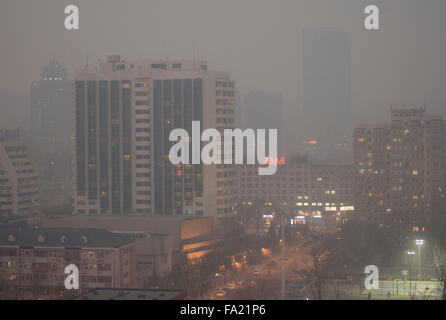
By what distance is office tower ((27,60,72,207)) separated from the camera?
15320 millimetres

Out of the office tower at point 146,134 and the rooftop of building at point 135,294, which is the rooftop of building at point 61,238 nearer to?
the rooftop of building at point 135,294

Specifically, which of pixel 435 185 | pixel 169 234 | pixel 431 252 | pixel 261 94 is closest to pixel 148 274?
pixel 169 234

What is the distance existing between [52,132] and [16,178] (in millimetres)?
3632

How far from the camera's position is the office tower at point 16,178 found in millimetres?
13489

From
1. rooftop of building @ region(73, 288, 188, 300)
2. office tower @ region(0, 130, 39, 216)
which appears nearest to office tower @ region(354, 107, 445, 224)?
office tower @ region(0, 130, 39, 216)

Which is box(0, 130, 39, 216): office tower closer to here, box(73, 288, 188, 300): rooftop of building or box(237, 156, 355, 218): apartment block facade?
box(237, 156, 355, 218): apartment block facade

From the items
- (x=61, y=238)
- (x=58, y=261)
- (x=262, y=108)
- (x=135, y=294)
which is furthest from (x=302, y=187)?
(x=135, y=294)

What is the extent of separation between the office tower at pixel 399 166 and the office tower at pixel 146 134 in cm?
348

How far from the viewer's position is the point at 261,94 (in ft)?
57.0

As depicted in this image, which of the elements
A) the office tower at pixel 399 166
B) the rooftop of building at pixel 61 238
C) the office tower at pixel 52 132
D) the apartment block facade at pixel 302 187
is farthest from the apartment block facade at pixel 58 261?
the apartment block facade at pixel 302 187

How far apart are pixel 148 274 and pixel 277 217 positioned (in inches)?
271

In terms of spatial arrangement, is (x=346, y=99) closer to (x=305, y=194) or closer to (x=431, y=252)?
(x=305, y=194)

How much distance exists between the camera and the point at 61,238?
7109mm

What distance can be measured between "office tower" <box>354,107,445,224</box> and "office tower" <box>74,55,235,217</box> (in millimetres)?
3478
